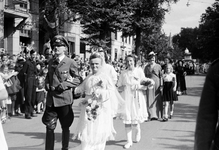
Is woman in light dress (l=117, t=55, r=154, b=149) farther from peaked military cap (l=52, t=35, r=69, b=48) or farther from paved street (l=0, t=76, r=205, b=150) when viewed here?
peaked military cap (l=52, t=35, r=69, b=48)

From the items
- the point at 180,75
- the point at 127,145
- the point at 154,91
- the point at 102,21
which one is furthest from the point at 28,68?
the point at 102,21

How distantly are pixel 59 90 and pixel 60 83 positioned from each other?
124mm

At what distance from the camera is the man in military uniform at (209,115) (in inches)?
84.2

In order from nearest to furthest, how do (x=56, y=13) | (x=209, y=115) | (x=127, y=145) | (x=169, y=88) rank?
(x=209, y=115), (x=127, y=145), (x=169, y=88), (x=56, y=13)

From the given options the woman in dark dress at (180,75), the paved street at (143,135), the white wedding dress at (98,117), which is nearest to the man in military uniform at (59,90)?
the white wedding dress at (98,117)

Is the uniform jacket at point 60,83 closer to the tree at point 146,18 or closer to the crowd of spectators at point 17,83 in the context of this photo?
the crowd of spectators at point 17,83

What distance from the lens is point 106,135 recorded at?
6.08 m

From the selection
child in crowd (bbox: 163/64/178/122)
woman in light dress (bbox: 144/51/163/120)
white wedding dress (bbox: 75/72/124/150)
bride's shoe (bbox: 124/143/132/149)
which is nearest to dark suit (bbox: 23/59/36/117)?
woman in light dress (bbox: 144/51/163/120)

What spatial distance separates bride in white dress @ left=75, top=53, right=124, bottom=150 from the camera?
5984 millimetres

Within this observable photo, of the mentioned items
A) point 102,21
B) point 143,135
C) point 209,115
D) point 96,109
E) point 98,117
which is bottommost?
point 143,135

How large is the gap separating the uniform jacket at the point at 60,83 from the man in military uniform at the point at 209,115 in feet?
12.9

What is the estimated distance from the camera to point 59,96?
587 cm

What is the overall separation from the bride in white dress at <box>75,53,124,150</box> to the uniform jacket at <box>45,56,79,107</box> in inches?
12.8

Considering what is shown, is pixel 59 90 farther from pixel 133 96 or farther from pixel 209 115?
pixel 209 115
